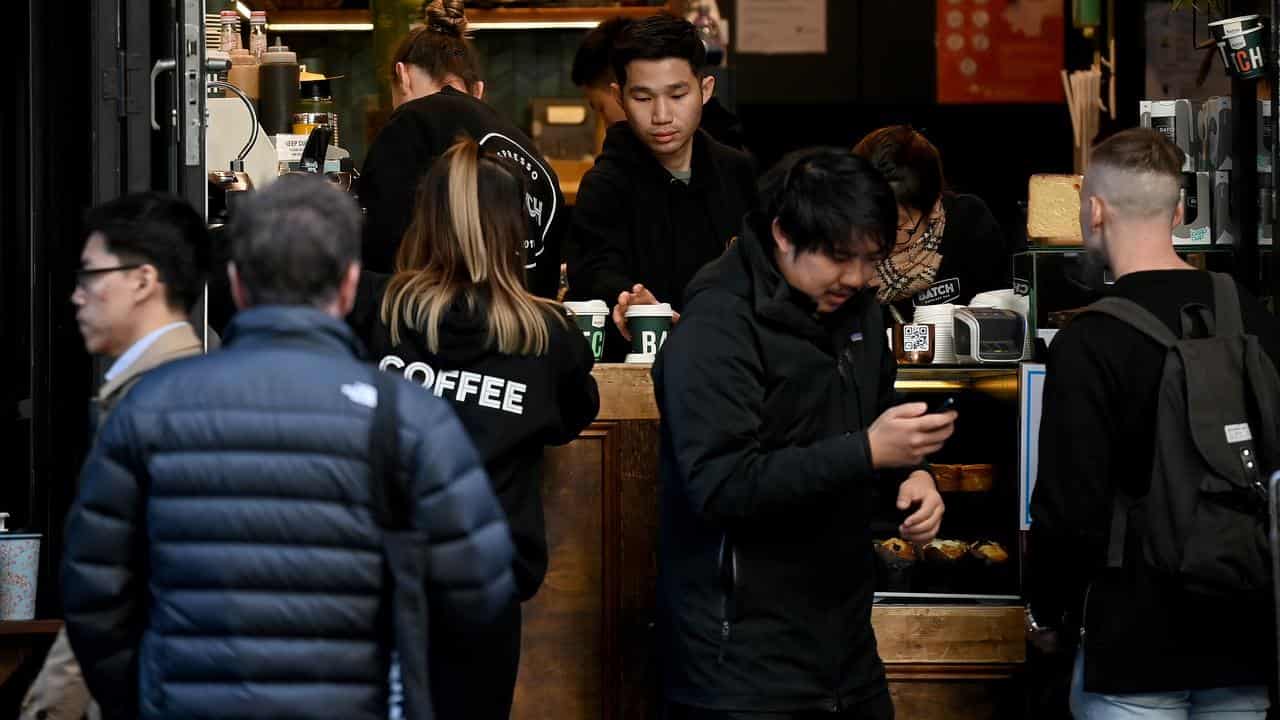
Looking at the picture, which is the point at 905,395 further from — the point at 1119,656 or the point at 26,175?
the point at 26,175

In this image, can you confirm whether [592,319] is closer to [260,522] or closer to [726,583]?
[726,583]

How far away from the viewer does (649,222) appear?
4320mm

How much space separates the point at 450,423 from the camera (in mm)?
2203

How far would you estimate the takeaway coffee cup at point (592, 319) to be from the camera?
Answer: 3.82 meters

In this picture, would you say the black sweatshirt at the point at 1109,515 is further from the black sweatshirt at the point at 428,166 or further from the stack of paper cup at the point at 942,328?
the black sweatshirt at the point at 428,166

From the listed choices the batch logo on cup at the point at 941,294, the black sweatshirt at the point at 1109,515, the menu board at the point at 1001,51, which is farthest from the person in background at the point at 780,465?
the menu board at the point at 1001,51

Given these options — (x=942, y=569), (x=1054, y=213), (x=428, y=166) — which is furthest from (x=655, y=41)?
(x=942, y=569)

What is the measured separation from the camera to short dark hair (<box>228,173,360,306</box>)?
2.15 meters

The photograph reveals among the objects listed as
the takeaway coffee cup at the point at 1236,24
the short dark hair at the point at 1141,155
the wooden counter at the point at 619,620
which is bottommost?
the wooden counter at the point at 619,620

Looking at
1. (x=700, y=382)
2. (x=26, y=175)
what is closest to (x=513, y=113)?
(x=26, y=175)

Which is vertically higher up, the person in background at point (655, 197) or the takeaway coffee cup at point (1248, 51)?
the takeaway coffee cup at point (1248, 51)

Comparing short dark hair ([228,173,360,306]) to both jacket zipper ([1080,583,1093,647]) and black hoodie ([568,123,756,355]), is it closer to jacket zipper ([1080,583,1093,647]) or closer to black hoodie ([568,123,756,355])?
jacket zipper ([1080,583,1093,647])

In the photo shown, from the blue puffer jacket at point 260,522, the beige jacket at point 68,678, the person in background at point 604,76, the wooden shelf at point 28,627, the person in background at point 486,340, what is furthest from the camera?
the person in background at point 604,76

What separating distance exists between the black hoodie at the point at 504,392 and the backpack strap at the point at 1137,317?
1063 mm
